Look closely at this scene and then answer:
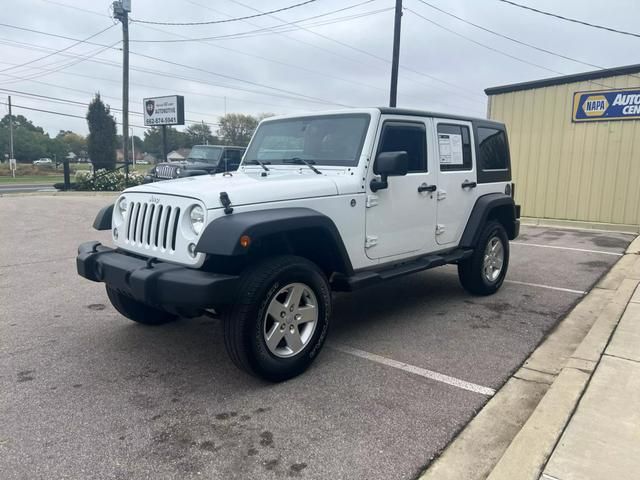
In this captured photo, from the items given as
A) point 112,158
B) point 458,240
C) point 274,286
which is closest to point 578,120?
point 458,240

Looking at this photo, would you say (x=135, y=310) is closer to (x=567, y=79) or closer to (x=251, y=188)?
(x=251, y=188)

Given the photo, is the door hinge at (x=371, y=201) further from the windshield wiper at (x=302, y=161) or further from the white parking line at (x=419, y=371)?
the white parking line at (x=419, y=371)

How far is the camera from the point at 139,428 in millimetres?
2988

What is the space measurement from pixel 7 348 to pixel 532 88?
12885 millimetres

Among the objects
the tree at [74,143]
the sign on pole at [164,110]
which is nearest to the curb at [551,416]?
the sign on pole at [164,110]

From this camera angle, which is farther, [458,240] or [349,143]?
[458,240]

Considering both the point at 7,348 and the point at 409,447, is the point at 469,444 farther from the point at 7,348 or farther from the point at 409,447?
the point at 7,348

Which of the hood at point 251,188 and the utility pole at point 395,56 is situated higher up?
the utility pole at point 395,56

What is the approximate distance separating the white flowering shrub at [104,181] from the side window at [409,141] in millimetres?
17820

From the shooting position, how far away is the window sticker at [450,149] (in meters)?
5.18

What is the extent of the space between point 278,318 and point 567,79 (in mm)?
11881

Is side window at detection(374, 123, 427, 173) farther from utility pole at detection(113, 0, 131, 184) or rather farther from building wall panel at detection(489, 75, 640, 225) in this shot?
utility pole at detection(113, 0, 131, 184)

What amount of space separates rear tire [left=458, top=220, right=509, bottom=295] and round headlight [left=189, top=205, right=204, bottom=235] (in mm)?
3333

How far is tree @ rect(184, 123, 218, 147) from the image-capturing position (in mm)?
72500
